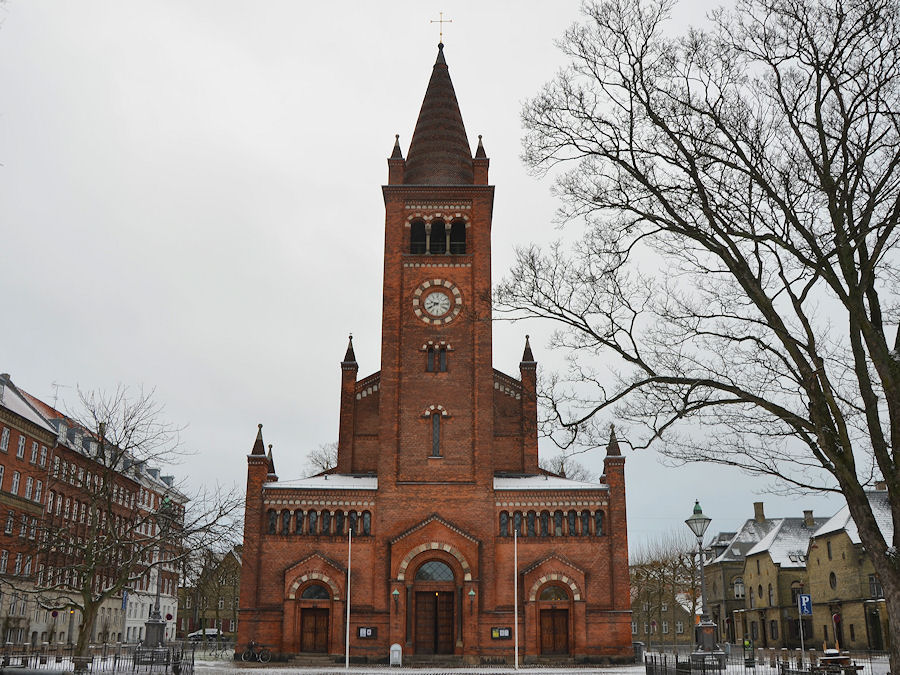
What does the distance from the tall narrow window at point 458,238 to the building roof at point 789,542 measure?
1771 inches

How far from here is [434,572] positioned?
42.9m

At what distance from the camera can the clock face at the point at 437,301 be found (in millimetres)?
47469

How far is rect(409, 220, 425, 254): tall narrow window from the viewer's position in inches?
1933

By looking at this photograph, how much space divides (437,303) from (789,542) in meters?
46.5

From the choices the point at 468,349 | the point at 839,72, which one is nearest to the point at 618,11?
the point at 839,72

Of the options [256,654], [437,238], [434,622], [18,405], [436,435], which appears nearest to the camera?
[256,654]

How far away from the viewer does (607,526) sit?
43406 millimetres

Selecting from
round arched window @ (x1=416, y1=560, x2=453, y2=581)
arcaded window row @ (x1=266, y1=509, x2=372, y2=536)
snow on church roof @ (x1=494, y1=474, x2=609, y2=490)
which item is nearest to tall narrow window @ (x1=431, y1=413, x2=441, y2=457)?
snow on church roof @ (x1=494, y1=474, x2=609, y2=490)

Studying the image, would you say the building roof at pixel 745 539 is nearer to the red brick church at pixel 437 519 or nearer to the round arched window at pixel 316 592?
the red brick church at pixel 437 519

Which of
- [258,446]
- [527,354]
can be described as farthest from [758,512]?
[258,446]

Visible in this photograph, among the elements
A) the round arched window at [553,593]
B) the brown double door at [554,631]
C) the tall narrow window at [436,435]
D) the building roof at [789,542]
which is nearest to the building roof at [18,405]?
the tall narrow window at [436,435]

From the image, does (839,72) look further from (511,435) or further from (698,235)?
(511,435)

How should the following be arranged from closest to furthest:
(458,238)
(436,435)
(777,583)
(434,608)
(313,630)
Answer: (313,630), (434,608), (436,435), (458,238), (777,583)

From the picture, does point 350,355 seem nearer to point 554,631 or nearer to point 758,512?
point 554,631
